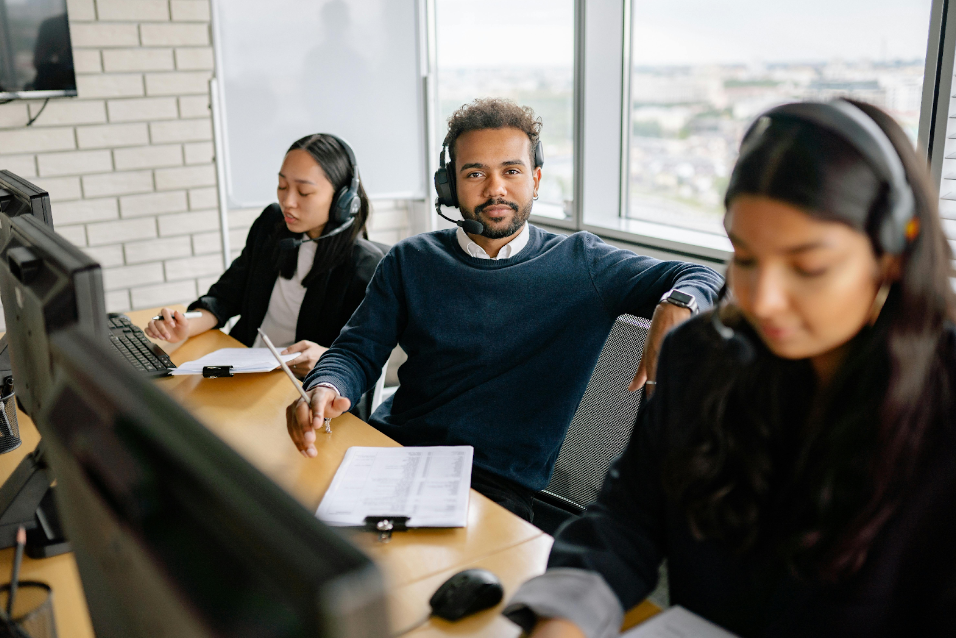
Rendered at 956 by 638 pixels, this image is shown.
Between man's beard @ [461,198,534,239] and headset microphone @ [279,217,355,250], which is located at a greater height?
man's beard @ [461,198,534,239]

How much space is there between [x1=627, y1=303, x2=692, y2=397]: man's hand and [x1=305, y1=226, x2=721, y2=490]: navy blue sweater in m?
0.21

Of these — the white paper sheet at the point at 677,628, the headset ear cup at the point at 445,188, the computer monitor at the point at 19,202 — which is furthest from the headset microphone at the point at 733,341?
the computer monitor at the point at 19,202

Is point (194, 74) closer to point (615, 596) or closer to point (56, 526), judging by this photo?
point (56, 526)

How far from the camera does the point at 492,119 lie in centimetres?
167

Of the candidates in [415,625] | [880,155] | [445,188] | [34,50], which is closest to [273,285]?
[445,188]

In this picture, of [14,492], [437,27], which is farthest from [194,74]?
[14,492]

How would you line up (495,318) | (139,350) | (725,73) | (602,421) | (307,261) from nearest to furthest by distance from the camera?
1. (602,421)
2. (495,318)
3. (139,350)
4. (307,261)
5. (725,73)

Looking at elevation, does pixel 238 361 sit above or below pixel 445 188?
below

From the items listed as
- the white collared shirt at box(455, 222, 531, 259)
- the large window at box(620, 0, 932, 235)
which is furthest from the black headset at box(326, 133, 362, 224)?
the large window at box(620, 0, 932, 235)

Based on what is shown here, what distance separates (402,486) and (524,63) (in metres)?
2.50

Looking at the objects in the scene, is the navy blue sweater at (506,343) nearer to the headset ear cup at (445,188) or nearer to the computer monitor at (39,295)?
the headset ear cup at (445,188)

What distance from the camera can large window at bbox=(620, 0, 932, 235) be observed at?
6.75 feet

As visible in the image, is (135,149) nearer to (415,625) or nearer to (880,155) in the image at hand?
(415,625)

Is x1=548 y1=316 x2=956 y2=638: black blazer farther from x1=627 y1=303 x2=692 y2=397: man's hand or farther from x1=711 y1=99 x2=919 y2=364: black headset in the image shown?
x1=627 y1=303 x2=692 y2=397: man's hand
